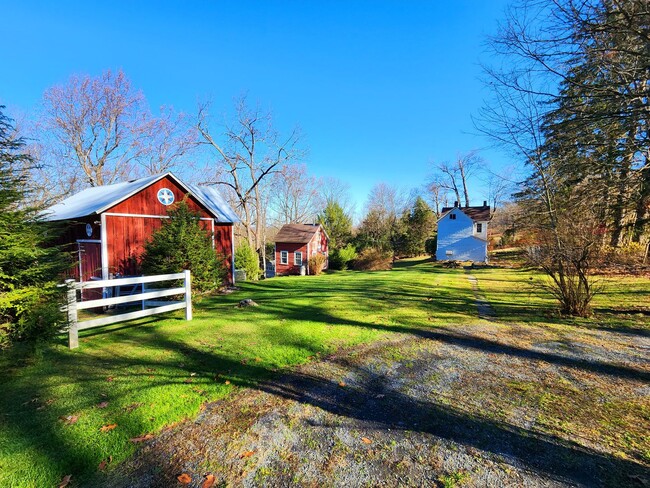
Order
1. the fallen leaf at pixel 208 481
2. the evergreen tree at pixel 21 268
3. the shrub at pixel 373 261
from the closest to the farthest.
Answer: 1. the fallen leaf at pixel 208 481
2. the evergreen tree at pixel 21 268
3. the shrub at pixel 373 261

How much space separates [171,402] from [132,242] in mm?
9534

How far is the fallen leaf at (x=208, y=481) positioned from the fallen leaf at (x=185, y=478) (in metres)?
0.12

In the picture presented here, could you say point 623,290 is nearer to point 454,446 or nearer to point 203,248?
point 454,446

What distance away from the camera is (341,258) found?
32125 millimetres

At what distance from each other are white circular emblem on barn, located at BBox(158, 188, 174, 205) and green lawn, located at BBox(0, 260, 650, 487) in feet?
16.1

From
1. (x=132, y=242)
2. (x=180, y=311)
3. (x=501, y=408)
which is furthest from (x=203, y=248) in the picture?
(x=501, y=408)

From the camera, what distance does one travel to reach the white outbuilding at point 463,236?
33.0 metres

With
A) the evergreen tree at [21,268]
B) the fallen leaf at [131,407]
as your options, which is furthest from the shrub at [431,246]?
the fallen leaf at [131,407]

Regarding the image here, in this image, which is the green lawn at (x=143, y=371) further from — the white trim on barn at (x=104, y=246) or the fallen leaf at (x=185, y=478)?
the white trim on barn at (x=104, y=246)

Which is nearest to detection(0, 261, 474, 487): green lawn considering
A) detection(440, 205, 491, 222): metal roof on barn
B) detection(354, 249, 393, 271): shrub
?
detection(354, 249, 393, 271): shrub

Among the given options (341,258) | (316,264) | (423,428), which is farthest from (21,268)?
(341,258)

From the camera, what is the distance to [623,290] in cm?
1133

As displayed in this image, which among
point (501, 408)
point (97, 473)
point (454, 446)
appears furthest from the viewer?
point (501, 408)

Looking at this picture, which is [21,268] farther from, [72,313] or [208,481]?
[208,481]
